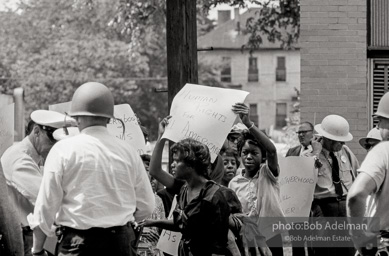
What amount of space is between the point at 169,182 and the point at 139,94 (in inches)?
1994

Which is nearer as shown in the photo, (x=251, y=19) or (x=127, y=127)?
(x=127, y=127)

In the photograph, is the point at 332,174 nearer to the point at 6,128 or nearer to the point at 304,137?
the point at 304,137

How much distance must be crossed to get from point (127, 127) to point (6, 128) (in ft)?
4.40

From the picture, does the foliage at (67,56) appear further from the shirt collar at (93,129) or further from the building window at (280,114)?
the shirt collar at (93,129)

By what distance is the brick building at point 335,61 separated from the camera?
14234 millimetres

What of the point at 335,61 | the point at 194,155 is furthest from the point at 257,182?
the point at 335,61

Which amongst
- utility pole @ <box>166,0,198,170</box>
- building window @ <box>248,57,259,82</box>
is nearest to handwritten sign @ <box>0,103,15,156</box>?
utility pole @ <box>166,0,198,170</box>

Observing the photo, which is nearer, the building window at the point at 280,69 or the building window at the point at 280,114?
the building window at the point at 280,69

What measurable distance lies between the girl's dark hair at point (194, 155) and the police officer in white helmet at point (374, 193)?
1459mm

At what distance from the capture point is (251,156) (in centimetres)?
962

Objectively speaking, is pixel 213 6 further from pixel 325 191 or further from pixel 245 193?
pixel 245 193

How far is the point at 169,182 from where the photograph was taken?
9055 mm

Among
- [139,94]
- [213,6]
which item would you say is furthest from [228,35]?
[213,6]

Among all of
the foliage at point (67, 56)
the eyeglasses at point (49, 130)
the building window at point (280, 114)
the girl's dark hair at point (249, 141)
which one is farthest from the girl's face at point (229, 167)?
the building window at point (280, 114)
